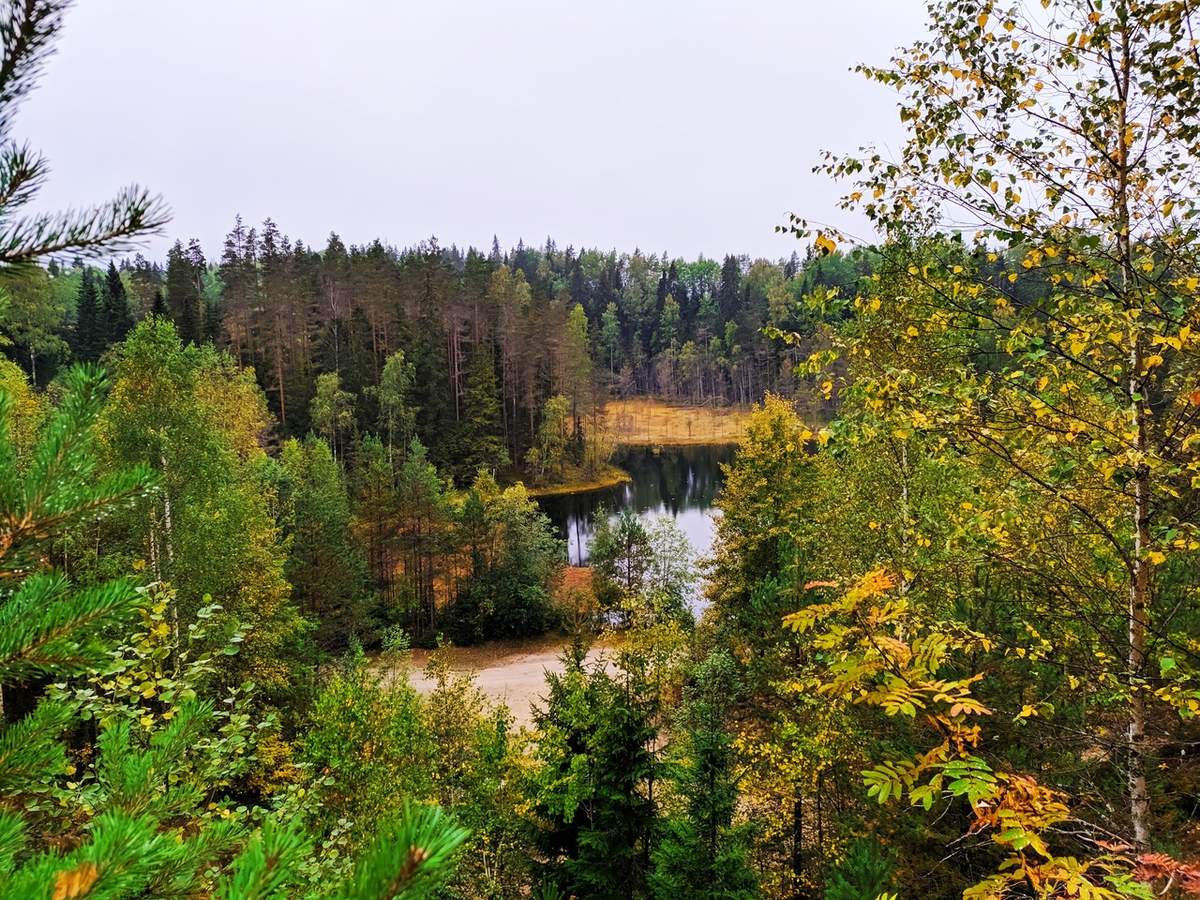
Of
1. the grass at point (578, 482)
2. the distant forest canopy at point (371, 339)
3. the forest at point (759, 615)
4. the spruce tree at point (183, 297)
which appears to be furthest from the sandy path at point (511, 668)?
the spruce tree at point (183, 297)

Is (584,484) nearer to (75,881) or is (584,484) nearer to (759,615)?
(759,615)

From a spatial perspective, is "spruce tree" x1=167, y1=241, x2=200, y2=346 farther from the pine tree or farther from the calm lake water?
the calm lake water

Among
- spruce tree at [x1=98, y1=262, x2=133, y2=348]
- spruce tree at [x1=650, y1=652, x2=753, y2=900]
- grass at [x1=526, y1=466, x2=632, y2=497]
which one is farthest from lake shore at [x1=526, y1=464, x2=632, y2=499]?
spruce tree at [x1=650, y1=652, x2=753, y2=900]

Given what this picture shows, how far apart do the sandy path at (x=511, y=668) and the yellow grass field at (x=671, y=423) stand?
4870cm

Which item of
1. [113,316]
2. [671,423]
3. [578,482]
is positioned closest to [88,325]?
[113,316]

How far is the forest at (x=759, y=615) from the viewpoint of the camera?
1.55 metres

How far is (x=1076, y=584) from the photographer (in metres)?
3.33

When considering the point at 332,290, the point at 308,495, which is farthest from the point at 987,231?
the point at 332,290

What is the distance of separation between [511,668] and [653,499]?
88.9ft

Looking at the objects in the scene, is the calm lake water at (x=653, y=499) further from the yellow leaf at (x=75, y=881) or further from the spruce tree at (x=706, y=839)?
the yellow leaf at (x=75, y=881)

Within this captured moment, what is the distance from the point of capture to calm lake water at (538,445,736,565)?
38469mm

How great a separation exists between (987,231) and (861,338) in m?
0.87

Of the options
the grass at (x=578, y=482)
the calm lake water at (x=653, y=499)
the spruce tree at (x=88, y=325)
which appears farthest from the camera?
the grass at (x=578, y=482)

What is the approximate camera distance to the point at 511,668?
2270 cm
